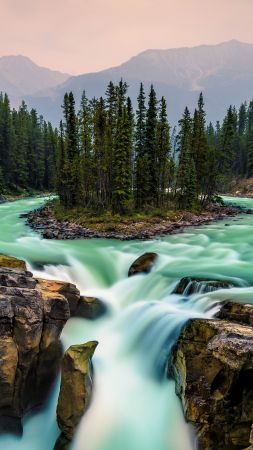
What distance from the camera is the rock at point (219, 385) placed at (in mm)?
10336

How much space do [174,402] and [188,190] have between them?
4498 cm

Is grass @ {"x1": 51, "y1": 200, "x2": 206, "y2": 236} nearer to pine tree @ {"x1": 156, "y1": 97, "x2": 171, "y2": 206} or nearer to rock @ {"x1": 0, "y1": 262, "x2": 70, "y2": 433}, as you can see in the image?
pine tree @ {"x1": 156, "y1": 97, "x2": 171, "y2": 206}

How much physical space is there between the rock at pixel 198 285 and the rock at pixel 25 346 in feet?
21.0

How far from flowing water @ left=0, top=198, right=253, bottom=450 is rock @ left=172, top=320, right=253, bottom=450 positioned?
96 centimetres

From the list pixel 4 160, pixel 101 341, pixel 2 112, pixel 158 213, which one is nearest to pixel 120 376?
pixel 101 341

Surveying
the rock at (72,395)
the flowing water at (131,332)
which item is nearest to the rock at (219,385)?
the flowing water at (131,332)

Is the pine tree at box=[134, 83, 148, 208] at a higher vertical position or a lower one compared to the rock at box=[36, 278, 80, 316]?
higher

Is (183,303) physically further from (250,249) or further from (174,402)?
(250,249)

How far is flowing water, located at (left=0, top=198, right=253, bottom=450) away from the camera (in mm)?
12398

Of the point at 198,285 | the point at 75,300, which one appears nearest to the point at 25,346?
the point at 75,300

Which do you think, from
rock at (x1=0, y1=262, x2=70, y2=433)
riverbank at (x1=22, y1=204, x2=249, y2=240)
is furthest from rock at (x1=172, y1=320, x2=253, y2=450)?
riverbank at (x1=22, y1=204, x2=249, y2=240)

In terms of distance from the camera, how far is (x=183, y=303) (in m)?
17.3

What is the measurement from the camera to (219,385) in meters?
11.2

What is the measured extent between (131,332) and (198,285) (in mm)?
3783
